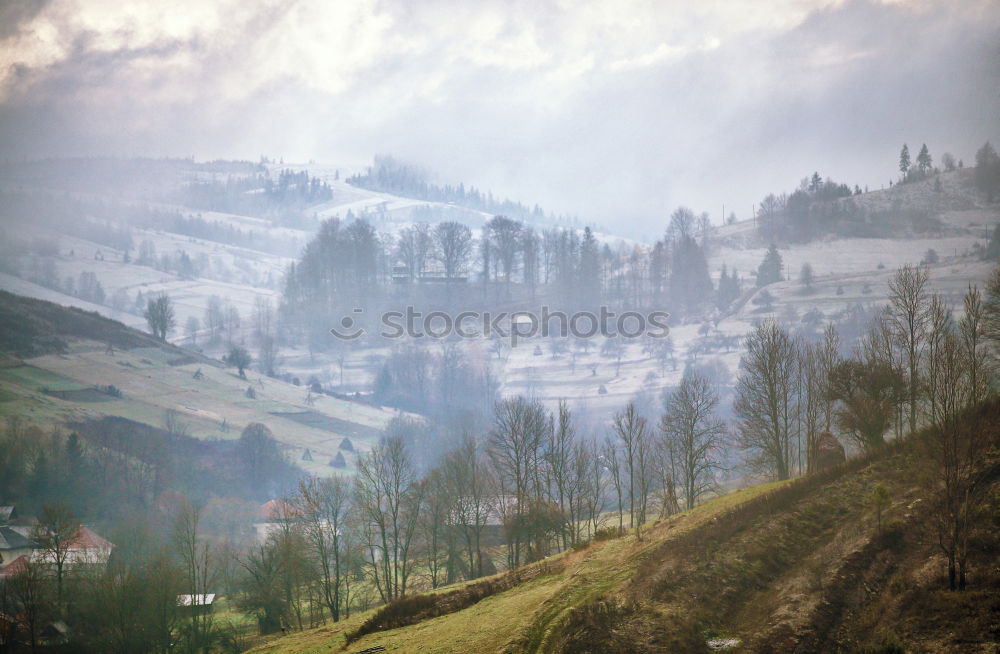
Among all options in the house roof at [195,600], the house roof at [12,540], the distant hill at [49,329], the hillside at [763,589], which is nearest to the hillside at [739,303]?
the distant hill at [49,329]

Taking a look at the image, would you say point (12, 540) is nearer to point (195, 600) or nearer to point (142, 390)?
point (195, 600)

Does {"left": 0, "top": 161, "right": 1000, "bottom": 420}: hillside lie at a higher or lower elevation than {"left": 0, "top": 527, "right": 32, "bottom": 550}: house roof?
higher

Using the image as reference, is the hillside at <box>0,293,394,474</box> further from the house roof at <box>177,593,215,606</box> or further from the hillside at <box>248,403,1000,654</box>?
the hillside at <box>248,403,1000,654</box>

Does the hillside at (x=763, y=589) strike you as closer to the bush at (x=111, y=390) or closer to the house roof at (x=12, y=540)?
the house roof at (x=12, y=540)

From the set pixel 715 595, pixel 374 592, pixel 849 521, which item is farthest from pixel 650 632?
pixel 374 592

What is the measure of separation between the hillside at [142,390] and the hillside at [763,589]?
2844 inches

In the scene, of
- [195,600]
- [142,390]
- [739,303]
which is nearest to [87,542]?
[195,600]

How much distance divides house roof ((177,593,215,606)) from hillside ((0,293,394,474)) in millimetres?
41626

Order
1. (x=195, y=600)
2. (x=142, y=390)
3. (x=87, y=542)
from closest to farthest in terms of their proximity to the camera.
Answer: (x=195, y=600), (x=87, y=542), (x=142, y=390)

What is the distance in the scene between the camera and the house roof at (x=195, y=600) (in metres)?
46.7

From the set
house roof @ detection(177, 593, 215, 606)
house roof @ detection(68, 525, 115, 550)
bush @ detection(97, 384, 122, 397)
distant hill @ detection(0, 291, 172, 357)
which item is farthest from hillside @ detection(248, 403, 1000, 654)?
distant hill @ detection(0, 291, 172, 357)

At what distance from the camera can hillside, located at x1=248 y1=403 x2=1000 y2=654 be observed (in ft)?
66.5

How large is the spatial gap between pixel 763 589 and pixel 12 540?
66.9 metres

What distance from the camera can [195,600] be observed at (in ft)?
152
